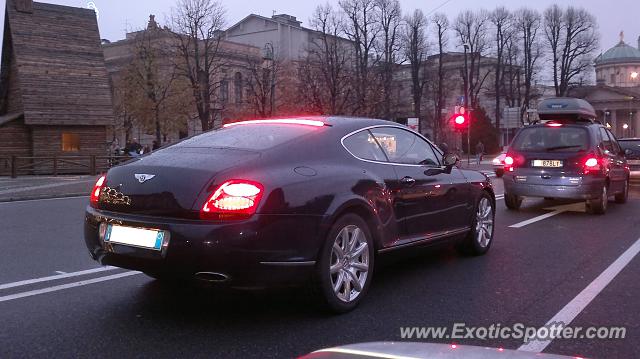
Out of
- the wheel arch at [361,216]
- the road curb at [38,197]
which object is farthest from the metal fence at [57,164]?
the wheel arch at [361,216]

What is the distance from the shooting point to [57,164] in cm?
2902

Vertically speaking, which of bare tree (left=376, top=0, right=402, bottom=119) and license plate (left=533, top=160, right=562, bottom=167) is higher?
bare tree (left=376, top=0, right=402, bottom=119)

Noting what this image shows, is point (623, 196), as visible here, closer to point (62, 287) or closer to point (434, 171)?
point (434, 171)

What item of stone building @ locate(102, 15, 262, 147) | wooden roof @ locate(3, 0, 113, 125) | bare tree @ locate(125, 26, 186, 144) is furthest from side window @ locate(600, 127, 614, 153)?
stone building @ locate(102, 15, 262, 147)

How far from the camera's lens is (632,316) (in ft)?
14.9

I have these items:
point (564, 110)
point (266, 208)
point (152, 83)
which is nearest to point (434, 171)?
point (266, 208)

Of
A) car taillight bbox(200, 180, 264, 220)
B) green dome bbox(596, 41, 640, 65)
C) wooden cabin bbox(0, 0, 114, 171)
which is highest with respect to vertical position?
green dome bbox(596, 41, 640, 65)

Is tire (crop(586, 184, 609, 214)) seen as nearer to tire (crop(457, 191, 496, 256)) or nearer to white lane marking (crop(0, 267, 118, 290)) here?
tire (crop(457, 191, 496, 256))

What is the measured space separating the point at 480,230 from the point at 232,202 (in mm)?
3727

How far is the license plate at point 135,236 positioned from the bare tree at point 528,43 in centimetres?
6679

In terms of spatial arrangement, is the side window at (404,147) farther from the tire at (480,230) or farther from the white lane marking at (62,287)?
the white lane marking at (62,287)

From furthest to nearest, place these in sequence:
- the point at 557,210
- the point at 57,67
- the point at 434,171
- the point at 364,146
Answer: the point at 57,67 < the point at 557,210 < the point at 434,171 < the point at 364,146

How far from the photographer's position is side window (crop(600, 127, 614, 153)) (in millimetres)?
11164

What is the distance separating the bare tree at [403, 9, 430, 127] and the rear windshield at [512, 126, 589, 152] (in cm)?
4966
